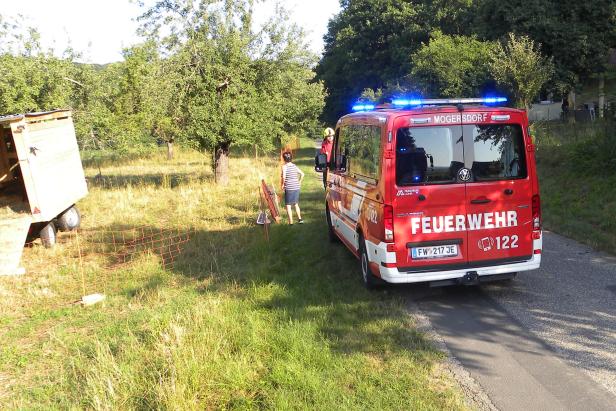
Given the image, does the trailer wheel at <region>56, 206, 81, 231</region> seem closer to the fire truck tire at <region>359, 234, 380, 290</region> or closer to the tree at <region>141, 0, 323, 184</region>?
the tree at <region>141, 0, 323, 184</region>

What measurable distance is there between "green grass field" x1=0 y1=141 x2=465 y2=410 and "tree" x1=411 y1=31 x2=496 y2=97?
1741 cm

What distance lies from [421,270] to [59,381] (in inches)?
153

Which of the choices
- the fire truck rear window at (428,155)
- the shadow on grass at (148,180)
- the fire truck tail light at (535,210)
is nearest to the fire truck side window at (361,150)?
the fire truck rear window at (428,155)

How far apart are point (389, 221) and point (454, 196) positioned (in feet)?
2.60

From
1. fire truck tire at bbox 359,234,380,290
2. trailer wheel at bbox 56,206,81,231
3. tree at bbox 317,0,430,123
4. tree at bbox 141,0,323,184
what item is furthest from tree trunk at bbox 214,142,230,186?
tree at bbox 317,0,430,123

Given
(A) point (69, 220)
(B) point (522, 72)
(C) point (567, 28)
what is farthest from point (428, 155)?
(C) point (567, 28)

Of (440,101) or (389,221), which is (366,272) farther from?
(440,101)

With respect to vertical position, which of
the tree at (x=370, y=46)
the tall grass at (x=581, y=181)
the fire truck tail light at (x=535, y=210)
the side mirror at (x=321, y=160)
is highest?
the tree at (x=370, y=46)

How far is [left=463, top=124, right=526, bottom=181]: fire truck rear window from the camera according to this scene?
18.4 ft

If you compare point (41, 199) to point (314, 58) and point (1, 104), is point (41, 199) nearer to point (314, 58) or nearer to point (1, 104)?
point (1, 104)

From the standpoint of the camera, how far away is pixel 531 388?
3.91m

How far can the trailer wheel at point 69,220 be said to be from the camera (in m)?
11.8

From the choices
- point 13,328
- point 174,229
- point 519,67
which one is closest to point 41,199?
point 174,229

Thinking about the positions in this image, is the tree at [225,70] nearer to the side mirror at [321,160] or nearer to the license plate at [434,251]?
the side mirror at [321,160]
